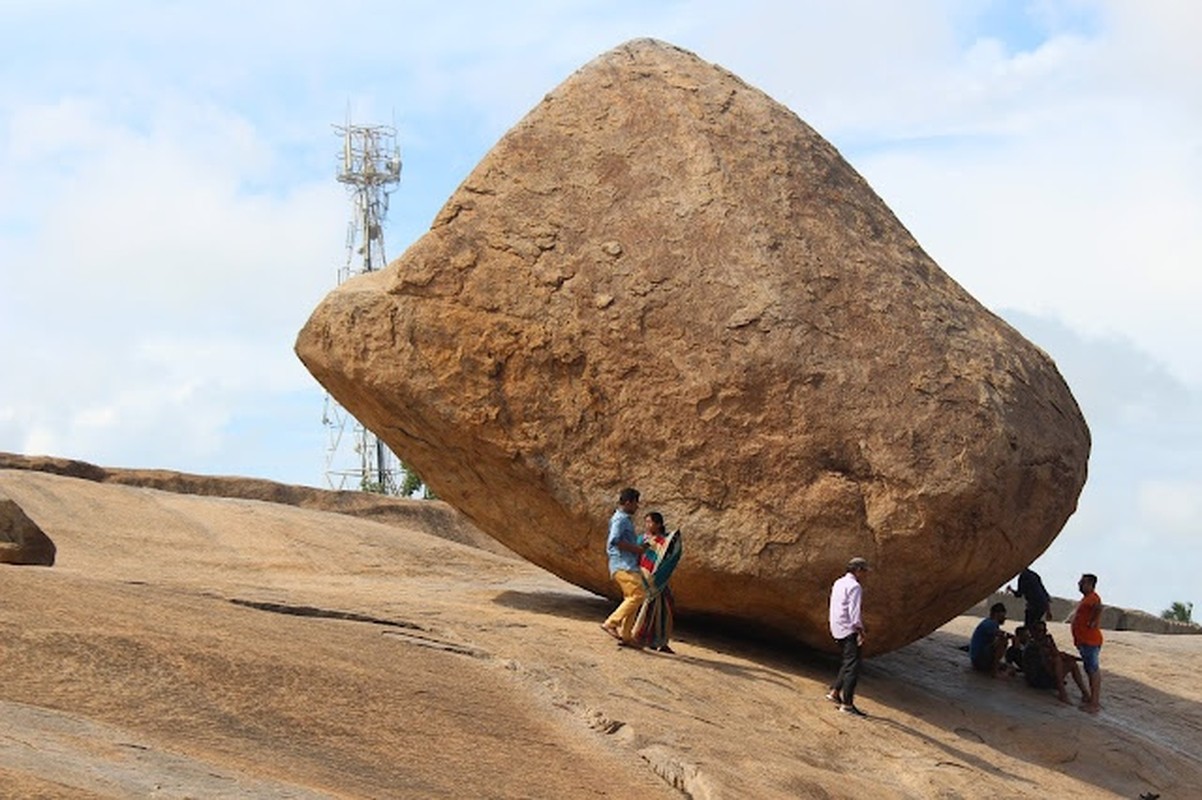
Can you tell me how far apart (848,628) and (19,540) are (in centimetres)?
576

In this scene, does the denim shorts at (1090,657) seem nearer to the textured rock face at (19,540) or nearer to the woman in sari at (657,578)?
the woman in sari at (657,578)

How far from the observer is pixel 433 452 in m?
13.9

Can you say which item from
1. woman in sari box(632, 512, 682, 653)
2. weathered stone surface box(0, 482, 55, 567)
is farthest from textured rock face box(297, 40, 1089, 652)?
weathered stone surface box(0, 482, 55, 567)

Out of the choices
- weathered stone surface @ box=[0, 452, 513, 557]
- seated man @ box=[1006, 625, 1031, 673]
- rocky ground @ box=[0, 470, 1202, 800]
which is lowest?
rocky ground @ box=[0, 470, 1202, 800]

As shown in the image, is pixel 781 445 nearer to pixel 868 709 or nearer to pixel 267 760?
pixel 868 709

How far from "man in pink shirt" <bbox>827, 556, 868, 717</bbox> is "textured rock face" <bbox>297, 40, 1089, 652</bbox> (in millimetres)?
486

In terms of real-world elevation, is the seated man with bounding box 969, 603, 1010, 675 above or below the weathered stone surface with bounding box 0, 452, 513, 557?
below

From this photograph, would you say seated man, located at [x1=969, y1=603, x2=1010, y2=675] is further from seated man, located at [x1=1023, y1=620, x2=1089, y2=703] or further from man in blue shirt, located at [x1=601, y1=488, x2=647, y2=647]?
man in blue shirt, located at [x1=601, y1=488, x2=647, y2=647]

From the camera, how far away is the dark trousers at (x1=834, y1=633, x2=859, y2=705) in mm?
12391

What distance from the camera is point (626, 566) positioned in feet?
41.2

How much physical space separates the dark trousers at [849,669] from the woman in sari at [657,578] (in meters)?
1.26

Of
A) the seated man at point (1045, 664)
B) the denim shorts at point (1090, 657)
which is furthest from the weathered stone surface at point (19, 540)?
the denim shorts at point (1090, 657)

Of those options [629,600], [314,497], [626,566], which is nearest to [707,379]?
[626,566]

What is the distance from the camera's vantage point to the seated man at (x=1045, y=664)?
15188 mm
